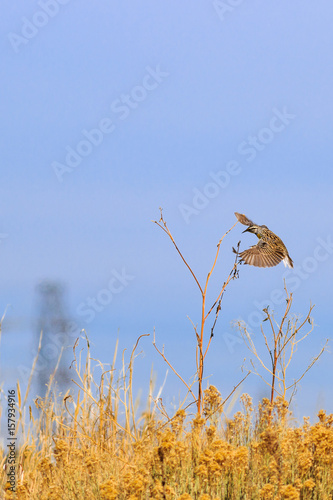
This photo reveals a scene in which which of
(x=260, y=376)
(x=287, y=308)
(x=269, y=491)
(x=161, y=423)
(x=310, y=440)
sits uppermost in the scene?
(x=287, y=308)

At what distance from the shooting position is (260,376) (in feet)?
18.5

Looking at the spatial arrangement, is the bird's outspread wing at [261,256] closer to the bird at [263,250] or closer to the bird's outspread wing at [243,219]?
the bird at [263,250]

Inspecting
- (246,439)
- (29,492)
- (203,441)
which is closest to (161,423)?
(203,441)

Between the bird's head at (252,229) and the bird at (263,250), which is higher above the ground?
the bird's head at (252,229)

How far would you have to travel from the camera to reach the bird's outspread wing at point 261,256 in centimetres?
550

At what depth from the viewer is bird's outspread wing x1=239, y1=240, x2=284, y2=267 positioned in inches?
217

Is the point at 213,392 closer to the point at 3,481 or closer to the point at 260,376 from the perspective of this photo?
the point at 260,376

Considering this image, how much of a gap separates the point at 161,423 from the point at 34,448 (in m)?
1.29

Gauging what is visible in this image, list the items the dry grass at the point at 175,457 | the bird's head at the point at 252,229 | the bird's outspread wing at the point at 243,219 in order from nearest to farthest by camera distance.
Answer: the dry grass at the point at 175,457, the bird's outspread wing at the point at 243,219, the bird's head at the point at 252,229

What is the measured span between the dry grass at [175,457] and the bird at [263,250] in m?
1.18

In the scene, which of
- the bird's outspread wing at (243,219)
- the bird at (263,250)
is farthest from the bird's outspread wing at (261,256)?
the bird's outspread wing at (243,219)

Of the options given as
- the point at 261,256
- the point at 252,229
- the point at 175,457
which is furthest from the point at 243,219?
the point at 175,457

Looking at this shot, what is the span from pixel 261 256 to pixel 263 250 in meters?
0.13

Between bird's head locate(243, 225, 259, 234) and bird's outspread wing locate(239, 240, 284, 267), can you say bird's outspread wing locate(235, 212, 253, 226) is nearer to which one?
bird's outspread wing locate(239, 240, 284, 267)
